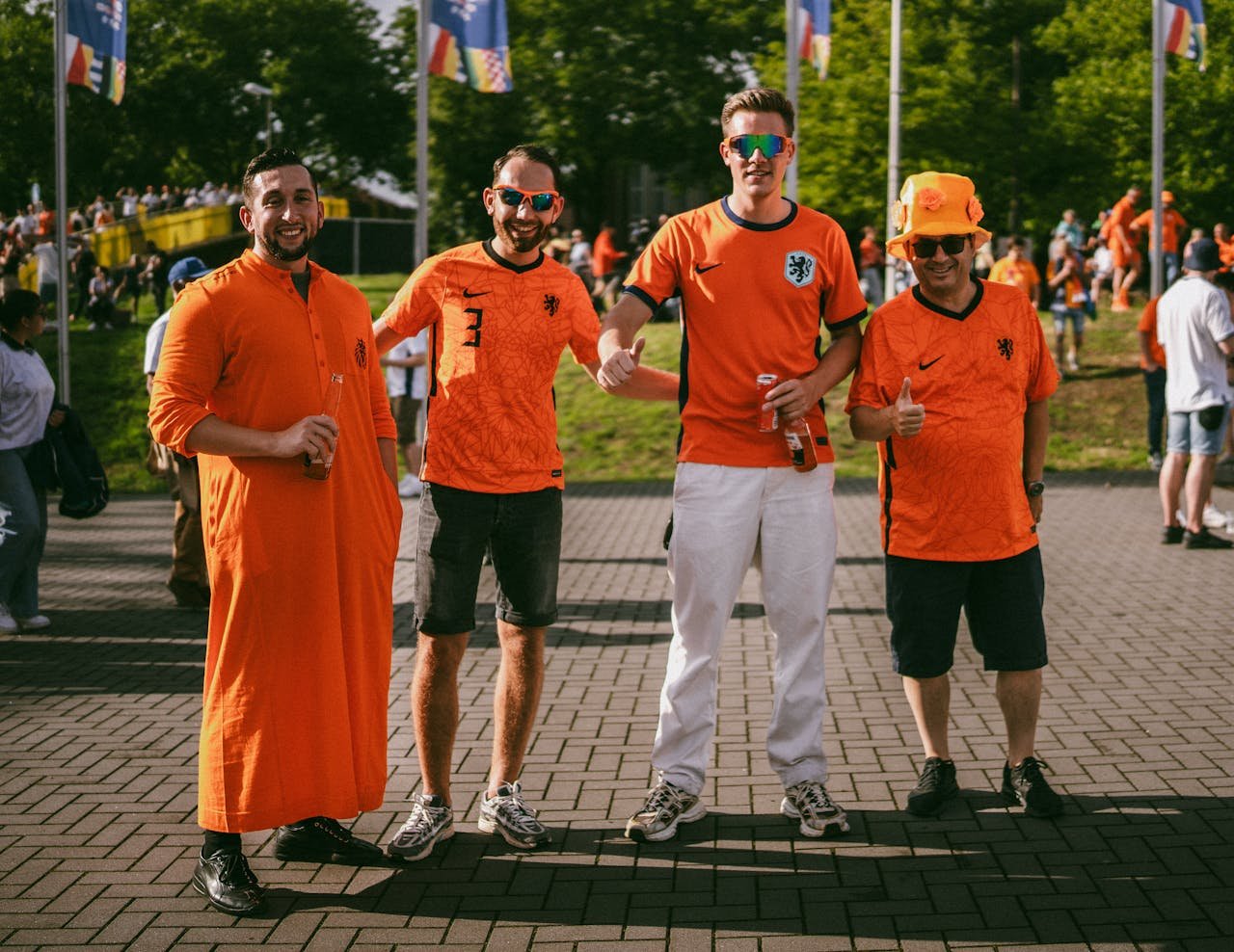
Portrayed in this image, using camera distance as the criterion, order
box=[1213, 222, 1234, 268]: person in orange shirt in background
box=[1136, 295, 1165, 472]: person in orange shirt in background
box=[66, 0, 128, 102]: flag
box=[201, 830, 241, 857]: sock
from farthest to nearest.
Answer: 1. box=[1213, 222, 1234, 268]: person in orange shirt in background
2. box=[66, 0, 128, 102]: flag
3. box=[1136, 295, 1165, 472]: person in orange shirt in background
4. box=[201, 830, 241, 857]: sock

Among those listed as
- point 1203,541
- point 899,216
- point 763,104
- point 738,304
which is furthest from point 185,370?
point 1203,541

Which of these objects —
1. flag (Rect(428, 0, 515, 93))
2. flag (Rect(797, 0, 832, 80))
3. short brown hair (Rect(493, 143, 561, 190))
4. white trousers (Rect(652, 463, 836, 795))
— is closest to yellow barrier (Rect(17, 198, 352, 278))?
flag (Rect(797, 0, 832, 80))

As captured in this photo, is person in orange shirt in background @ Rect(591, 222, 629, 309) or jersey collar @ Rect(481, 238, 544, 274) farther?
person in orange shirt in background @ Rect(591, 222, 629, 309)

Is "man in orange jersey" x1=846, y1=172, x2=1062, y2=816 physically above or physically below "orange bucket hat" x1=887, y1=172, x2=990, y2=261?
below

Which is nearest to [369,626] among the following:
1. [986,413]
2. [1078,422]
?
[986,413]

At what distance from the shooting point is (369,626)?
4414mm

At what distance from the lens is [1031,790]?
16.1 ft

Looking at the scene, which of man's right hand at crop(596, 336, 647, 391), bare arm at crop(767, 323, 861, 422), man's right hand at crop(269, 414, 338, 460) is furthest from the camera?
bare arm at crop(767, 323, 861, 422)

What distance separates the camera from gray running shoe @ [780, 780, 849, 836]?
471 cm

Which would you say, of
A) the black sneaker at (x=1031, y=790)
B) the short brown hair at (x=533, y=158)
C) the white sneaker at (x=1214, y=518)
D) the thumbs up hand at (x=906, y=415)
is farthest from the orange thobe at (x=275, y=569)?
the white sneaker at (x=1214, y=518)

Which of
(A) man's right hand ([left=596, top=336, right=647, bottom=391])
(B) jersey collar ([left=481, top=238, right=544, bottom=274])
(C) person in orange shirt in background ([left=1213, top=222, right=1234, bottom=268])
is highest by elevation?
(C) person in orange shirt in background ([left=1213, top=222, right=1234, bottom=268])

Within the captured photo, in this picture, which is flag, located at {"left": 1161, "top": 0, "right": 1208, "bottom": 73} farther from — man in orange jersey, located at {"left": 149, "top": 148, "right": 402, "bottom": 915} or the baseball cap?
man in orange jersey, located at {"left": 149, "top": 148, "right": 402, "bottom": 915}

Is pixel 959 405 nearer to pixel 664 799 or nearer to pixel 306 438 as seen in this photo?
pixel 664 799

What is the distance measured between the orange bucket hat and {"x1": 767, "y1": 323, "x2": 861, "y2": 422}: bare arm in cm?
31
